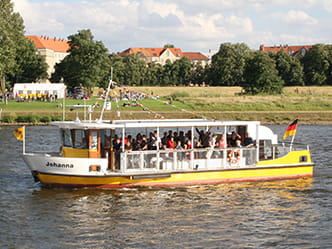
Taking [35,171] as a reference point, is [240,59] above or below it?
above

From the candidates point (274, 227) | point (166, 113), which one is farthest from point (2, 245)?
point (166, 113)

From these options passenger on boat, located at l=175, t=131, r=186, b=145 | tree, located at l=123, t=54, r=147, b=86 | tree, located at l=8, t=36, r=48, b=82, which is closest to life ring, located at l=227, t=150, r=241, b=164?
passenger on boat, located at l=175, t=131, r=186, b=145

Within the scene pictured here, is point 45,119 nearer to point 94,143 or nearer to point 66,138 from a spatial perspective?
point 66,138

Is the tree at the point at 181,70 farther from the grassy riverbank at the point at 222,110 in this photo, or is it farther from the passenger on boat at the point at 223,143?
the passenger on boat at the point at 223,143

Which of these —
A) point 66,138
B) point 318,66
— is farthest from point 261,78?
point 66,138

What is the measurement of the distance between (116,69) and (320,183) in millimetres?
105410

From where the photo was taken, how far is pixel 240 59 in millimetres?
132875

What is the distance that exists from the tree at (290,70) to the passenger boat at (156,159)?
10263 cm

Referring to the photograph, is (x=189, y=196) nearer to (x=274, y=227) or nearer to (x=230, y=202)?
(x=230, y=202)

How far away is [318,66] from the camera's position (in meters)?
129

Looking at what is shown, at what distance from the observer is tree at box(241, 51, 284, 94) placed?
331 feet

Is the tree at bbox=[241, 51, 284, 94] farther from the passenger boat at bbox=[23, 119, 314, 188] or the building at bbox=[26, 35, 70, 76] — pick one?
the building at bbox=[26, 35, 70, 76]

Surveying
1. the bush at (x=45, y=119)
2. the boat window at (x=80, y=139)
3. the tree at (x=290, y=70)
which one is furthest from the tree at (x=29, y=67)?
the boat window at (x=80, y=139)

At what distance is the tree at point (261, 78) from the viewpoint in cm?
10088
